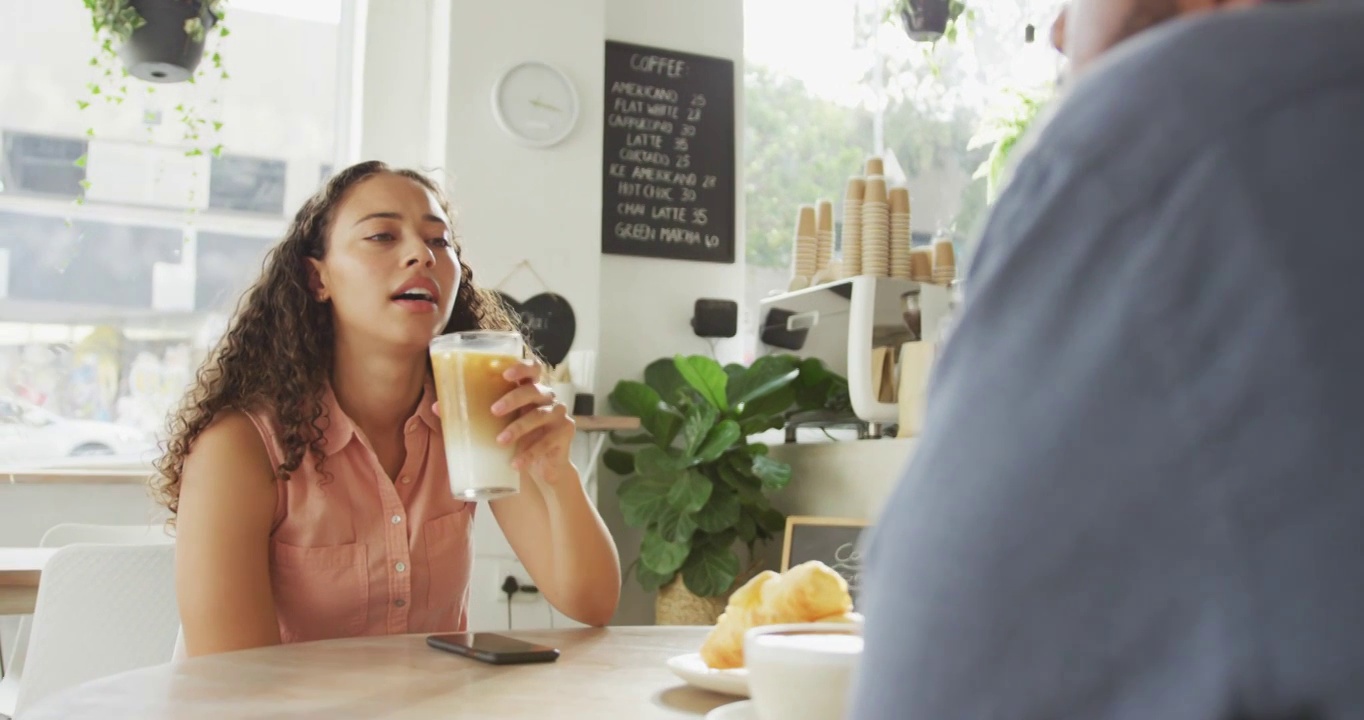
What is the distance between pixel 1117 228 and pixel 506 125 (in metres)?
4.06

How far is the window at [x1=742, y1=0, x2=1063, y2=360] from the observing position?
5094mm

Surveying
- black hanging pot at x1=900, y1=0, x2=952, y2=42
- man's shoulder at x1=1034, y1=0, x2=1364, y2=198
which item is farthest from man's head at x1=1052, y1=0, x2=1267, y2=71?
black hanging pot at x1=900, y1=0, x2=952, y2=42

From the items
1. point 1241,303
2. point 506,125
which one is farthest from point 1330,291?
point 506,125

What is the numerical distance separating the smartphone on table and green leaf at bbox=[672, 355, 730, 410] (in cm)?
273

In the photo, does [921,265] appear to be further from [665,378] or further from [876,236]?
[665,378]

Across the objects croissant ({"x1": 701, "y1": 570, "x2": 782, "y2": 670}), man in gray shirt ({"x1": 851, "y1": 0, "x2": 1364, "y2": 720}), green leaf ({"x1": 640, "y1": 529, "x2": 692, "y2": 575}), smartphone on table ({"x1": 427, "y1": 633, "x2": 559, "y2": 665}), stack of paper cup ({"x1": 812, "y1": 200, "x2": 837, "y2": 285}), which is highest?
stack of paper cup ({"x1": 812, "y1": 200, "x2": 837, "y2": 285})

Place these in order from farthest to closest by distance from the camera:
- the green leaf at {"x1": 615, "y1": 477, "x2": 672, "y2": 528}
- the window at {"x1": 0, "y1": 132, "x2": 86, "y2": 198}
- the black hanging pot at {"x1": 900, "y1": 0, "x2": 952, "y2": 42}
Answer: the window at {"x1": 0, "y1": 132, "x2": 86, "y2": 198}
the green leaf at {"x1": 615, "y1": 477, "x2": 672, "y2": 528}
the black hanging pot at {"x1": 900, "y1": 0, "x2": 952, "y2": 42}

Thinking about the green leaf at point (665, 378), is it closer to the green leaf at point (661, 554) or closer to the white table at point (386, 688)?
the green leaf at point (661, 554)

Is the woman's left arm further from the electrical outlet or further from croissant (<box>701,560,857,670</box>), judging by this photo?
the electrical outlet

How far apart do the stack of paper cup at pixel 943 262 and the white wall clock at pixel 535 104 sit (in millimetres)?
1315

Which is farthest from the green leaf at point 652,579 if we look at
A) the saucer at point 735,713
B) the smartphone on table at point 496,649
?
the saucer at point 735,713

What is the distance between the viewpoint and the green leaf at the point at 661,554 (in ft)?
12.8

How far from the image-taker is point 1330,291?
306 millimetres

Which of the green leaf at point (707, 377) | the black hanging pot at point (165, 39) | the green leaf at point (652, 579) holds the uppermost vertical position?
the black hanging pot at point (165, 39)
